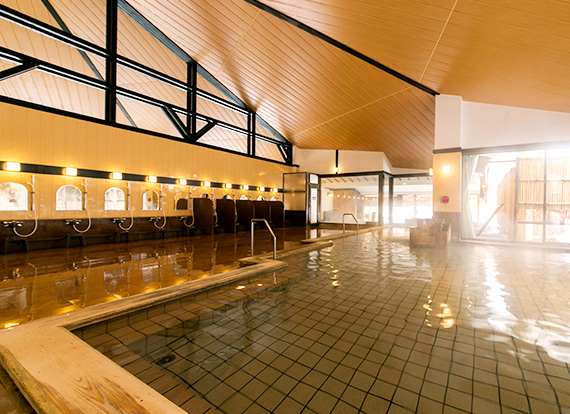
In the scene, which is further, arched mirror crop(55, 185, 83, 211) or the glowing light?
arched mirror crop(55, 185, 83, 211)

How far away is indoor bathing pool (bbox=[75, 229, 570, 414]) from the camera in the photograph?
1.46 m

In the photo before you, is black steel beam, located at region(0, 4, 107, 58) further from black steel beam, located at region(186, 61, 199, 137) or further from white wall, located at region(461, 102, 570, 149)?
white wall, located at region(461, 102, 570, 149)

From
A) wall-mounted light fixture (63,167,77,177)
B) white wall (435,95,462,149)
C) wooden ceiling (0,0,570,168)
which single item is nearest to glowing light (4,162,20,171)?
wall-mounted light fixture (63,167,77,177)

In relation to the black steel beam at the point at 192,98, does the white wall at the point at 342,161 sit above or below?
below

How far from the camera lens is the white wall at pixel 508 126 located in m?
6.42

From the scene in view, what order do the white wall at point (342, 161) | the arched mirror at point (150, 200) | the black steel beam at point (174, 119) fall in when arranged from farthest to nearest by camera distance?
1. the white wall at point (342, 161)
2. the black steel beam at point (174, 119)
3. the arched mirror at point (150, 200)

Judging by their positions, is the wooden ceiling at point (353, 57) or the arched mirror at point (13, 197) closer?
the wooden ceiling at point (353, 57)

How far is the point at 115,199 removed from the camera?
24.0 feet

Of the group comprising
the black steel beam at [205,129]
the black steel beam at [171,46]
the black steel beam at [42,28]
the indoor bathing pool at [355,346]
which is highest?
the black steel beam at [171,46]

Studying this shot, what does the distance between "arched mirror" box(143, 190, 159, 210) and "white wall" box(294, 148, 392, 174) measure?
7.83 metres

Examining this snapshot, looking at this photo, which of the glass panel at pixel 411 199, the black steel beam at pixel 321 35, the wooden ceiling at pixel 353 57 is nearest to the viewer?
the wooden ceiling at pixel 353 57

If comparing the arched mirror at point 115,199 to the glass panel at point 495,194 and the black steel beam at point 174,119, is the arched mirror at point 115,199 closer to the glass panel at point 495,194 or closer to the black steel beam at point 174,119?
the black steel beam at point 174,119

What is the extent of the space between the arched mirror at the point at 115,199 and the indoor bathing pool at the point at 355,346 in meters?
5.68

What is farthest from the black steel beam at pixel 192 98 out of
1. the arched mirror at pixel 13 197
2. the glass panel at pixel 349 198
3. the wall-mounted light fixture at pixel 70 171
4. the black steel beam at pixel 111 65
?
the glass panel at pixel 349 198
